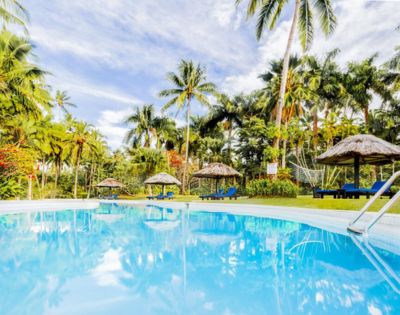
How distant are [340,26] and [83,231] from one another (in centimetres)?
1684

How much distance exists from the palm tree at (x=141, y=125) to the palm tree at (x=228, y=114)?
570 cm

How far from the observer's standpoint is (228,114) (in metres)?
27.2

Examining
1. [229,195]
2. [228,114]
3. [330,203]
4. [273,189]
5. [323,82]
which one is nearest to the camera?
[330,203]

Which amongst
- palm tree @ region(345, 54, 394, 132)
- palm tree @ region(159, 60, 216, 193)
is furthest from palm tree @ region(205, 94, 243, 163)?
palm tree @ region(345, 54, 394, 132)

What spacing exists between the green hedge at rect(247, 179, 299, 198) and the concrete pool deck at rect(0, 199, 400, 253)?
5.81 feet

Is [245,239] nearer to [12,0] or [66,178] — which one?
[12,0]

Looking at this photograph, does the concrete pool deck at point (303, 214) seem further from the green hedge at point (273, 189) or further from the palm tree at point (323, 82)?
the palm tree at point (323, 82)

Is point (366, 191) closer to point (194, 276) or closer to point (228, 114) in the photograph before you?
point (194, 276)

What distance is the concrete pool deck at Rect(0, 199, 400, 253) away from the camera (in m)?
6.30

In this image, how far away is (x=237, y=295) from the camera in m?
3.10

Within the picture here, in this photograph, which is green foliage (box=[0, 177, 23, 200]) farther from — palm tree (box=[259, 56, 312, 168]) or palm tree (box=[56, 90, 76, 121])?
palm tree (box=[259, 56, 312, 168])

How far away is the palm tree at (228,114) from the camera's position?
26.5 meters

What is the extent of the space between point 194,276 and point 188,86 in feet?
72.5

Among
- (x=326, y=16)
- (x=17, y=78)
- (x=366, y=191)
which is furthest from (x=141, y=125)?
(x=366, y=191)
